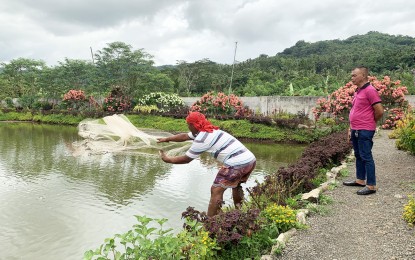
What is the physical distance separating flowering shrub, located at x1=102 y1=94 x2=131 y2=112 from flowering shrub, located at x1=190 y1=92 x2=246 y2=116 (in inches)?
250

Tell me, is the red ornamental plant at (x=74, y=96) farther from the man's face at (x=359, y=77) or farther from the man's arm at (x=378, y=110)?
the man's arm at (x=378, y=110)

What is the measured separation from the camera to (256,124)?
17.6 meters

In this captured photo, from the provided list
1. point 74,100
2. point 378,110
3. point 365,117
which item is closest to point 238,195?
point 365,117

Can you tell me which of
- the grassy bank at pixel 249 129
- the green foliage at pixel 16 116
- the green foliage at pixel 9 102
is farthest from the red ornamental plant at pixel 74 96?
the green foliage at pixel 9 102

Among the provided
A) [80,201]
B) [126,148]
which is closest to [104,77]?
[126,148]

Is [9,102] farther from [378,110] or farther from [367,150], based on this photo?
[378,110]

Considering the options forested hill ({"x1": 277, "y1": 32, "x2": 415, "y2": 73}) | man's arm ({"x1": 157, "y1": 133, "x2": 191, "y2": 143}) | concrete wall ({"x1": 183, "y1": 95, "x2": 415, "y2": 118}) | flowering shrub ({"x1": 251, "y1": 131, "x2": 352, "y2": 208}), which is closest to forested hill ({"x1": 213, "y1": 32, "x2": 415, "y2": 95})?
forested hill ({"x1": 277, "y1": 32, "x2": 415, "y2": 73})

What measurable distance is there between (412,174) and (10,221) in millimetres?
6345

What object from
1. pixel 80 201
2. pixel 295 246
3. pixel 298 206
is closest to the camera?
pixel 295 246

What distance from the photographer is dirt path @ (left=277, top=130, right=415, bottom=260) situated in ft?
10.6

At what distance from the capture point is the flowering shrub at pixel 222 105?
2023 cm

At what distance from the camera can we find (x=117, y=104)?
2483 centimetres

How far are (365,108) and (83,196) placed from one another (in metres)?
4.97

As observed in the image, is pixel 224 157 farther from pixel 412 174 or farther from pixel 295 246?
pixel 412 174
